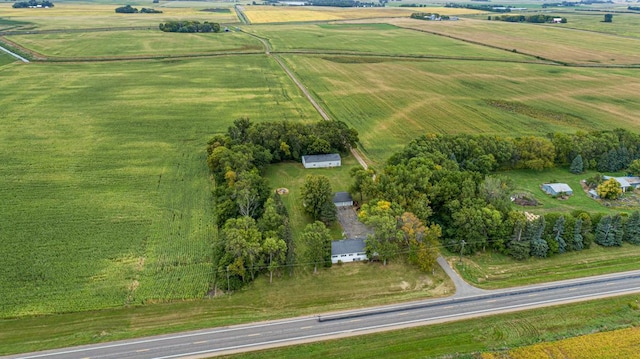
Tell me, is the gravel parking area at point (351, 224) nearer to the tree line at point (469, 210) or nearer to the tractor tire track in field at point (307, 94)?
the tree line at point (469, 210)

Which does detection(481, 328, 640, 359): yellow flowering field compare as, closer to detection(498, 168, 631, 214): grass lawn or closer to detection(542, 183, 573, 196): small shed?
detection(498, 168, 631, 214): grass lawn

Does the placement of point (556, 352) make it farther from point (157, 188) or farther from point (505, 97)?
point (505, 97)

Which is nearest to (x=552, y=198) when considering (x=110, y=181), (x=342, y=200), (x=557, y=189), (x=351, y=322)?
(x=557, y=189)

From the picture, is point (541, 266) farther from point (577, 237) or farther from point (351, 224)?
point (351, 224)


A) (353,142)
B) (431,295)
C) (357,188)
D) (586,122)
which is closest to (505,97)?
(586,122)

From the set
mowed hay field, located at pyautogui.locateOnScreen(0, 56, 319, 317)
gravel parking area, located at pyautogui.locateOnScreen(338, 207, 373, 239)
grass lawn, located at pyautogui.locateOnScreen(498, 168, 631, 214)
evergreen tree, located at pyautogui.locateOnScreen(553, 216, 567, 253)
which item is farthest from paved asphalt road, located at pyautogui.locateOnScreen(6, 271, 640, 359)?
grass lawn, located at pyautogui.locateOnScreen(498, 168, 631, 214)

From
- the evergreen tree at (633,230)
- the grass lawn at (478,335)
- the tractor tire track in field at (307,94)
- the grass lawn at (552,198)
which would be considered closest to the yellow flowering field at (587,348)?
the grass lawn at (478,335)
